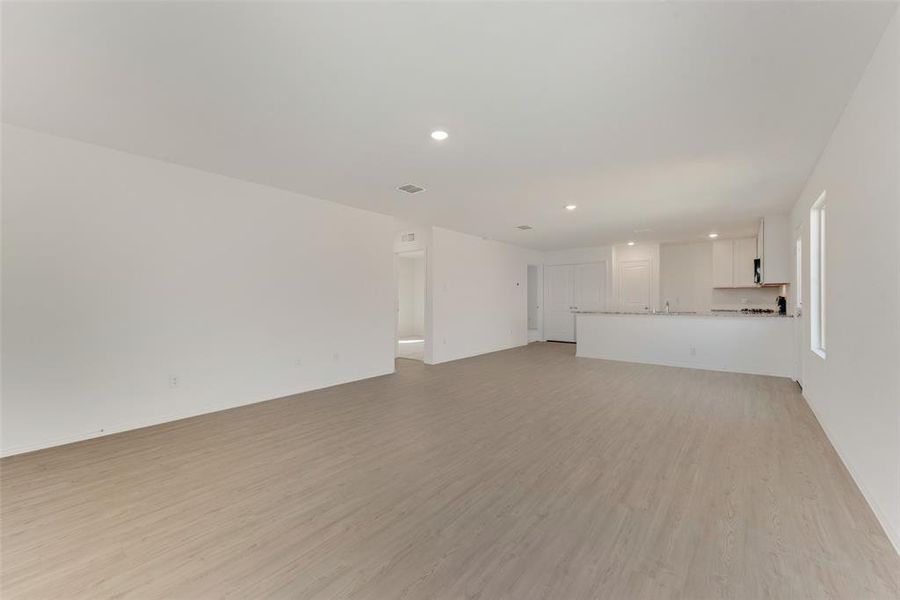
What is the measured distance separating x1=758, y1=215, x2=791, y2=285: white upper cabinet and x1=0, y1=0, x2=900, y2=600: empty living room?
1.81ft

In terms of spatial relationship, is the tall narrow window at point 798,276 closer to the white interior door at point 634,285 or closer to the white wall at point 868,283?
the white wall at point 868,283

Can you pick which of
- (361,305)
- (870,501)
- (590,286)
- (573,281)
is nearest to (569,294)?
(573,281)

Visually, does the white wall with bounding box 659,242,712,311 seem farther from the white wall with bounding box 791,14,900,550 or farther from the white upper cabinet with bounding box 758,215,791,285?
the white wall with bounding box 791,14,900,550

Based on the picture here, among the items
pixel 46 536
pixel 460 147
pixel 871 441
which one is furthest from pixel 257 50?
pixel 871 441

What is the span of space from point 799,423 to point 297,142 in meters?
5.52

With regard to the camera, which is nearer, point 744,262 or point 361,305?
point 361,305

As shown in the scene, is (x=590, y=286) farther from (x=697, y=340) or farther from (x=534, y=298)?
(x=697, y=340)

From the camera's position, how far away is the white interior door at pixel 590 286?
375 inches

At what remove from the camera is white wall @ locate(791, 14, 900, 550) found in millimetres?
1822

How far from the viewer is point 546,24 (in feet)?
5.78

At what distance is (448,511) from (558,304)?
879cm

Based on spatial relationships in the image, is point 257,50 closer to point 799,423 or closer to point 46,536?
point 46,536

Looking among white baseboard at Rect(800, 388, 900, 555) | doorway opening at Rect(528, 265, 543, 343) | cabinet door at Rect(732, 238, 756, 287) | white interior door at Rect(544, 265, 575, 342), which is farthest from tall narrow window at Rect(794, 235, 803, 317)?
doorway opening at Rect(528, 265, 543, 343)

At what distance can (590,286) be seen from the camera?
969 centimetres
